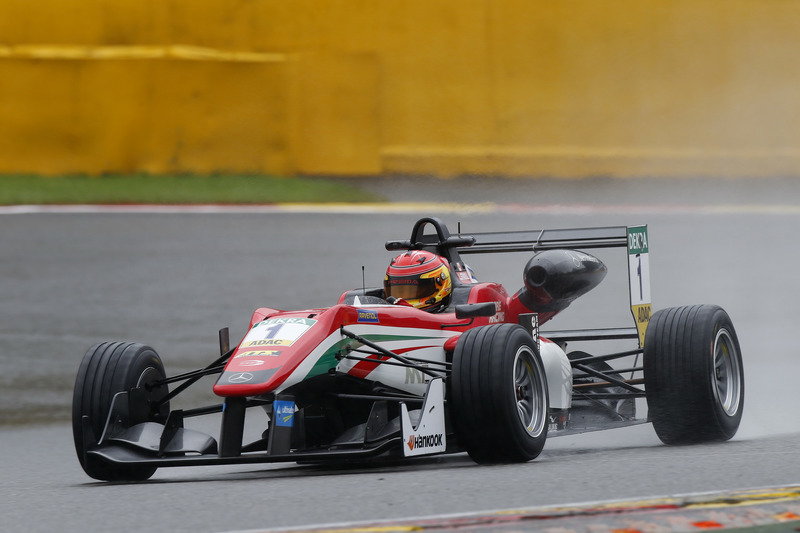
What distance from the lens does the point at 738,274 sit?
13984mm

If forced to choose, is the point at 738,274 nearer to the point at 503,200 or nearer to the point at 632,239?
the point at 503,200

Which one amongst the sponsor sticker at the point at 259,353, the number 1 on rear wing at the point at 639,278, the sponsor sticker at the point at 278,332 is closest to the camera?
the sponsor sticker at the point at 259,353

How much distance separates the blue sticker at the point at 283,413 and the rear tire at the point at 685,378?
243 centimetres

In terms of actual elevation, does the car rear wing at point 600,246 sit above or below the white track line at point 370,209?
below

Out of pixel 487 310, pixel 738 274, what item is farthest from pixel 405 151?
pixel 487 310

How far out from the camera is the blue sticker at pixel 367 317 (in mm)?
6746

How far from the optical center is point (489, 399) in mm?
6133

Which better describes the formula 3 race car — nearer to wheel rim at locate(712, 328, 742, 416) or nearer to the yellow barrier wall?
wheel rim at locate(712, 328, 742, 416)

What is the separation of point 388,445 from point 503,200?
356 inches

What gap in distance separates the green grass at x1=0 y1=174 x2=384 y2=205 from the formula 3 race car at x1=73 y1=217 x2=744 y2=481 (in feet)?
23.6

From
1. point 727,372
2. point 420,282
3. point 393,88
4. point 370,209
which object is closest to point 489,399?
point 420,282

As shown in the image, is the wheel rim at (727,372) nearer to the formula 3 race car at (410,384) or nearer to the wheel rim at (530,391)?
the formula 3 race car at (410,384)

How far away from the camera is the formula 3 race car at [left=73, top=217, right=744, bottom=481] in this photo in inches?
243

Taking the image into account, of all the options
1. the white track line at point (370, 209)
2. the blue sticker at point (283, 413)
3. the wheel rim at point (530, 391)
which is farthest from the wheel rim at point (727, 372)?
the white track line at point (370, 209)
